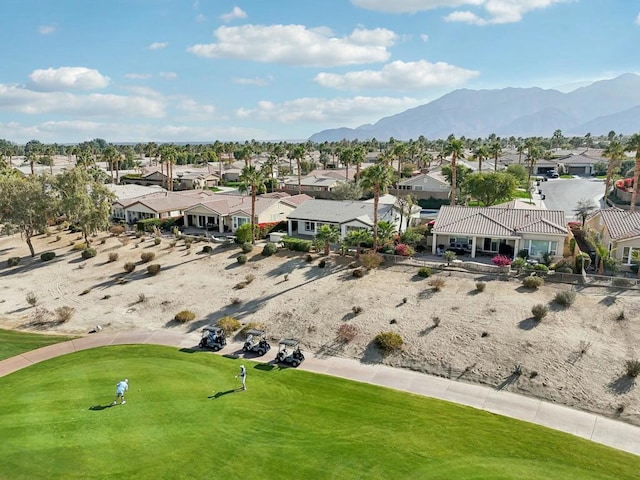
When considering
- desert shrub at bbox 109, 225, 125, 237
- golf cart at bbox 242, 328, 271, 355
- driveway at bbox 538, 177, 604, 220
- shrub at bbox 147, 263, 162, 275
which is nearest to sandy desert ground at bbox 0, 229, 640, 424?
shrub at bbox 147, 263, 162, 275

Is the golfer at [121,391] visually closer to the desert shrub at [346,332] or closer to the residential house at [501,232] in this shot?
the desert shrub at [346,332]

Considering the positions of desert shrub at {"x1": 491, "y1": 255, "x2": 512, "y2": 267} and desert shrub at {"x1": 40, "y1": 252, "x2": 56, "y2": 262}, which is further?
desert shrub at {"x1": 40, "y1": 252, "x2": 56, "y2": 262}

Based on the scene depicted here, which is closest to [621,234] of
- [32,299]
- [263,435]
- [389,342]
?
[389,342]

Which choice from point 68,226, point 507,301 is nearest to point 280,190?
point 68,226

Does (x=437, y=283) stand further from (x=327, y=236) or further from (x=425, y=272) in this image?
(x=327, y=236)

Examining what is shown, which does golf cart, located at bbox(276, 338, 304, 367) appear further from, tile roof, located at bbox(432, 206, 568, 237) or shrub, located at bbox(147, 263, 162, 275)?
shrub, located at bbox(147, 263, 162, 275)

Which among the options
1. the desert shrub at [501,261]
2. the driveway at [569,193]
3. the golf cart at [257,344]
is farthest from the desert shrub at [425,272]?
the driveway at [569,193]
